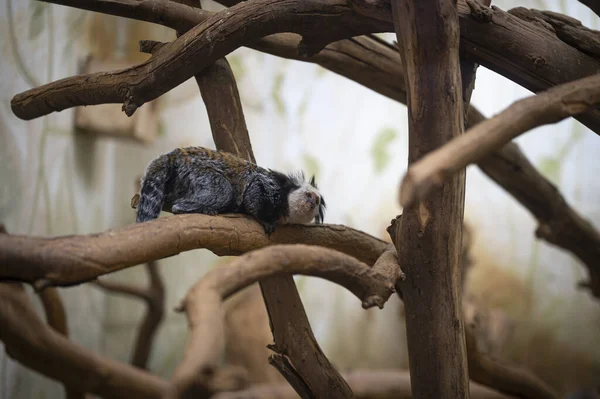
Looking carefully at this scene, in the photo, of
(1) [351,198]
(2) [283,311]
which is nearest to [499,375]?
(2) [283,311]

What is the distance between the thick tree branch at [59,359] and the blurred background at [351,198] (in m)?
1.35

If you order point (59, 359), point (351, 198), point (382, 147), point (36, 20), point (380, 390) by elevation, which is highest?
point (382, 147)

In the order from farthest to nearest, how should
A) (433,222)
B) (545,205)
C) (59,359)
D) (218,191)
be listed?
(545,205), (59,359), (218,191), (433,222)

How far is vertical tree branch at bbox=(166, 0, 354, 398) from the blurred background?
2513 mm

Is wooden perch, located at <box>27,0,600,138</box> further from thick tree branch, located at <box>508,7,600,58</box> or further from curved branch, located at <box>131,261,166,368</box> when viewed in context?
curved branch, located at <box>131,261,166,368</box>

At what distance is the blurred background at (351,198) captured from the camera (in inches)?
225

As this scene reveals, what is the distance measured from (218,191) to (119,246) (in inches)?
33.2

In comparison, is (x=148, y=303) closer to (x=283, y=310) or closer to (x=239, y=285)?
(x=283, y=310)

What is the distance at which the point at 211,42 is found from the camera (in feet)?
9.09

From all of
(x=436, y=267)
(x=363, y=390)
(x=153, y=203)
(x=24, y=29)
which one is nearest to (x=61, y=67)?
(x=24, y=29)

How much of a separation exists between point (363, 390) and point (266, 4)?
266cm

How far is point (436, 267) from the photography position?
2475 mm

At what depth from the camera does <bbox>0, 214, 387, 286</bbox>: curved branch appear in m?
1.84

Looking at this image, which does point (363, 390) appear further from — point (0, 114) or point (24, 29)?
point (24, 29)
